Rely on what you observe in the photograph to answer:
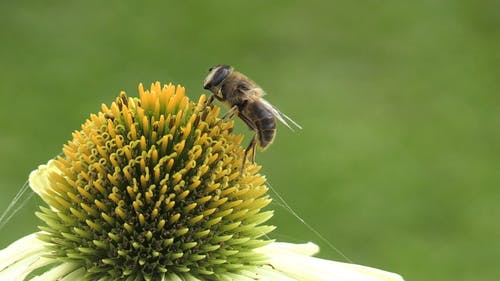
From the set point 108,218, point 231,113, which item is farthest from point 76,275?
point 231,113

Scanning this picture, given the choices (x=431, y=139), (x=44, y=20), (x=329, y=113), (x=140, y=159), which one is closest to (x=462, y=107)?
(x=431, y=139)

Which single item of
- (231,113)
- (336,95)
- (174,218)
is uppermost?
(336,95)

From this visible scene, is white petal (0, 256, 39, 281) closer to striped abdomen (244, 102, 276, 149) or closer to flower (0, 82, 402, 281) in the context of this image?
flower (0, 82, 402, 281)

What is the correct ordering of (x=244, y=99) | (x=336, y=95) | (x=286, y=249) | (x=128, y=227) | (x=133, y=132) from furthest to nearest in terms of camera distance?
(x=336, y=95)
(x=286, y=249)
(x=244, y=99)
(x=133, y=132)
(x=128, y=227)

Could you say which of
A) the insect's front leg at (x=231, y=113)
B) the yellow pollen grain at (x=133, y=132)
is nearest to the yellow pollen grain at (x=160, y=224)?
the yellow pollen grain at (x=133, y=132)

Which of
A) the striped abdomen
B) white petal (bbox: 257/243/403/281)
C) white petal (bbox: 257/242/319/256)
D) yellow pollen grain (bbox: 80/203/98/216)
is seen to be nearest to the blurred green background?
white petal (bbox: 257/242/319/256)

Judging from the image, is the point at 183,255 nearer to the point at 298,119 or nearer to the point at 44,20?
the point at 298,119

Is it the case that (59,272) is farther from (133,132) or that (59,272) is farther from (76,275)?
(133,132)

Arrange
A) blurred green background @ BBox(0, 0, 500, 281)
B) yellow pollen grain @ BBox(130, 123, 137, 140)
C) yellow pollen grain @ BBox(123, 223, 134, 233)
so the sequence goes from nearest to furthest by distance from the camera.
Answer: yellow pollen grain @ BBox(123, 223, 134, 233) < yellow pollen grain @ BBox(130, 123, 137, 140) < blurred green background @ BBox(0, 0, 500, 281)
